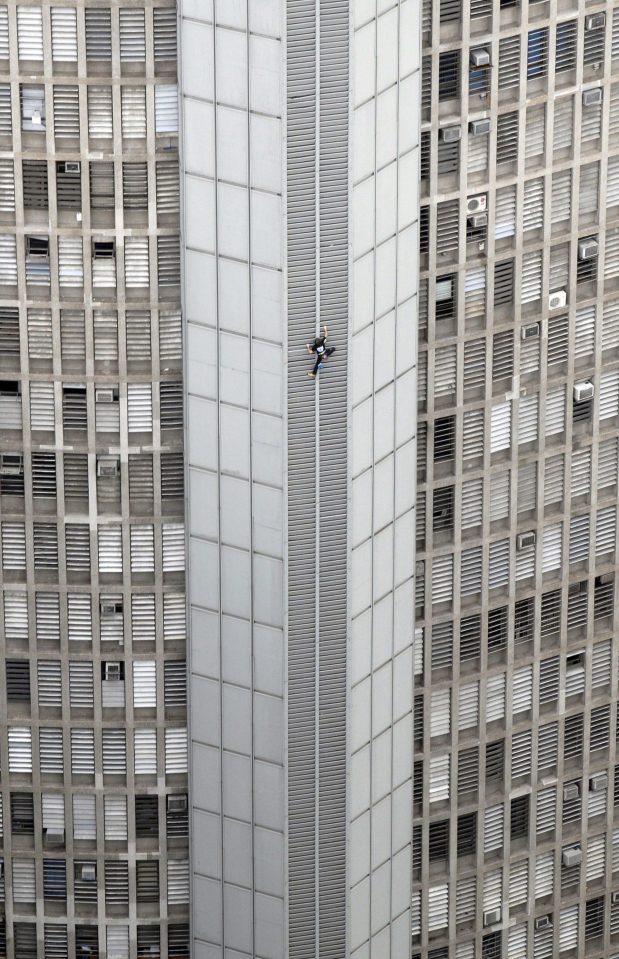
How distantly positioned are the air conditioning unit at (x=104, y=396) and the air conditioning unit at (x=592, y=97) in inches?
886

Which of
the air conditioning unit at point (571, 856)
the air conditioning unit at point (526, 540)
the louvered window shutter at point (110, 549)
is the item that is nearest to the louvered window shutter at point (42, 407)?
the louvered window shutter at point (110, 549)

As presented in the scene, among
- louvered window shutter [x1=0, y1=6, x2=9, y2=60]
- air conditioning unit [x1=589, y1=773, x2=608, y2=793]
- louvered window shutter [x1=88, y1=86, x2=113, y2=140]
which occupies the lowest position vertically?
air conditioning unit [x1=589, y1=773, x2=608, y2=793]

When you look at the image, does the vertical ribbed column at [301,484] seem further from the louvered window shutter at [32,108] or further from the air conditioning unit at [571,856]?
the air conditioning unit at [571,856]

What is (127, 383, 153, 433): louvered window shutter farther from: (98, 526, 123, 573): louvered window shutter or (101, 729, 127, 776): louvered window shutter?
(101, 729, 127, 776): louvered window shutter

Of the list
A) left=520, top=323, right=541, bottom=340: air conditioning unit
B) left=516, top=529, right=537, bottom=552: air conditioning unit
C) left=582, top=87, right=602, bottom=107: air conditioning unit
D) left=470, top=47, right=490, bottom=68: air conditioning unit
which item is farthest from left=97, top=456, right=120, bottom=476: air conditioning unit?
left=582, top=87, right=602, bottom=107: air conditioning unit

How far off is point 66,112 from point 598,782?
39.7 m

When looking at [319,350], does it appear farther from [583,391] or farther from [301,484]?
[583,391]

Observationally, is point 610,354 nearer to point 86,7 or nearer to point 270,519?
point 270,519

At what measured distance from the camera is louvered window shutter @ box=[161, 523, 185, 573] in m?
126

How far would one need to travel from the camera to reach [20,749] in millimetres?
129500

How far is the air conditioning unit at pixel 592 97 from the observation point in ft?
411

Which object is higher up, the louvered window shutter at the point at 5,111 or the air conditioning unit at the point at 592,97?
the air conditioning unit at the point at 592,97

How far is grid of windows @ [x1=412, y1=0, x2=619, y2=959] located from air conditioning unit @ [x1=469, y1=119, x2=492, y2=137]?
13 cm

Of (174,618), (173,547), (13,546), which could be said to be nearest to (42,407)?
(13,546)
